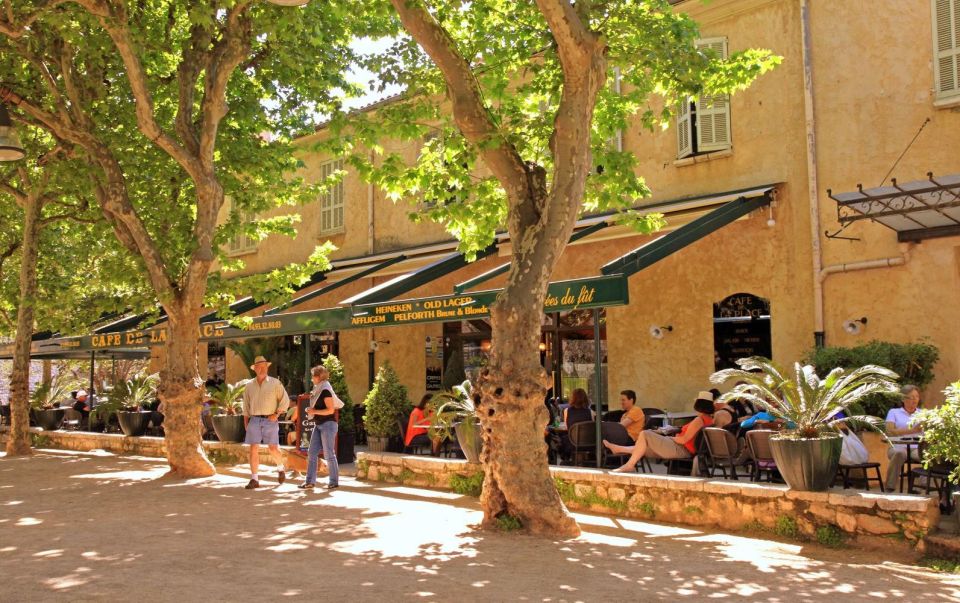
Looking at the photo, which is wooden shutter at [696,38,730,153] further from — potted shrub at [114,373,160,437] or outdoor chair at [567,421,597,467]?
potted shrub at [114,373,160,437]

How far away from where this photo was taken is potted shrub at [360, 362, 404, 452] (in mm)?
12180

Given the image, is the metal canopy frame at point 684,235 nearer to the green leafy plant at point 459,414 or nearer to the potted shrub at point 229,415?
the green leafy plant at point 459,414

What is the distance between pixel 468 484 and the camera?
31.7 feet

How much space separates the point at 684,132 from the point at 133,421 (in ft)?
36.1

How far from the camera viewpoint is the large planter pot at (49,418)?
1975cm

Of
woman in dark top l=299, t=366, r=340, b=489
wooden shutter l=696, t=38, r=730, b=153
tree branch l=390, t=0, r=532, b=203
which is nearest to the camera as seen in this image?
tree branch l=390, t=0, r=532, b=203

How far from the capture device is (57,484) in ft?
37.5

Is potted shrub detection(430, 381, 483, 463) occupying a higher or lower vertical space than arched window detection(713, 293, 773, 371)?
lower

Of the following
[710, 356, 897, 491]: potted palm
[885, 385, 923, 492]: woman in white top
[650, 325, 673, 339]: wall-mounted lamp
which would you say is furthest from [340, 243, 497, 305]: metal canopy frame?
[710, 356, 897, 491]: potted palm

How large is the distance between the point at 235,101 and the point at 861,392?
9998 millimetres

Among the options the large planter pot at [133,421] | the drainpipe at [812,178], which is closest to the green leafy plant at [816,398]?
the drainpipe at [812,178]

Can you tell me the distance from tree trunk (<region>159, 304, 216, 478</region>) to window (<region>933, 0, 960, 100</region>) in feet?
33.0

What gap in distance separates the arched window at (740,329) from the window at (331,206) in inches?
387

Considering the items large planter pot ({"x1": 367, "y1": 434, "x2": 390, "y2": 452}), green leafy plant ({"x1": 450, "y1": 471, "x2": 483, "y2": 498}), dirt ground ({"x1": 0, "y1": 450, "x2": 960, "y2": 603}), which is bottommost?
dirt ground ({"x1": 0, "y1": 450, "x2": 960, "y2": 603})
